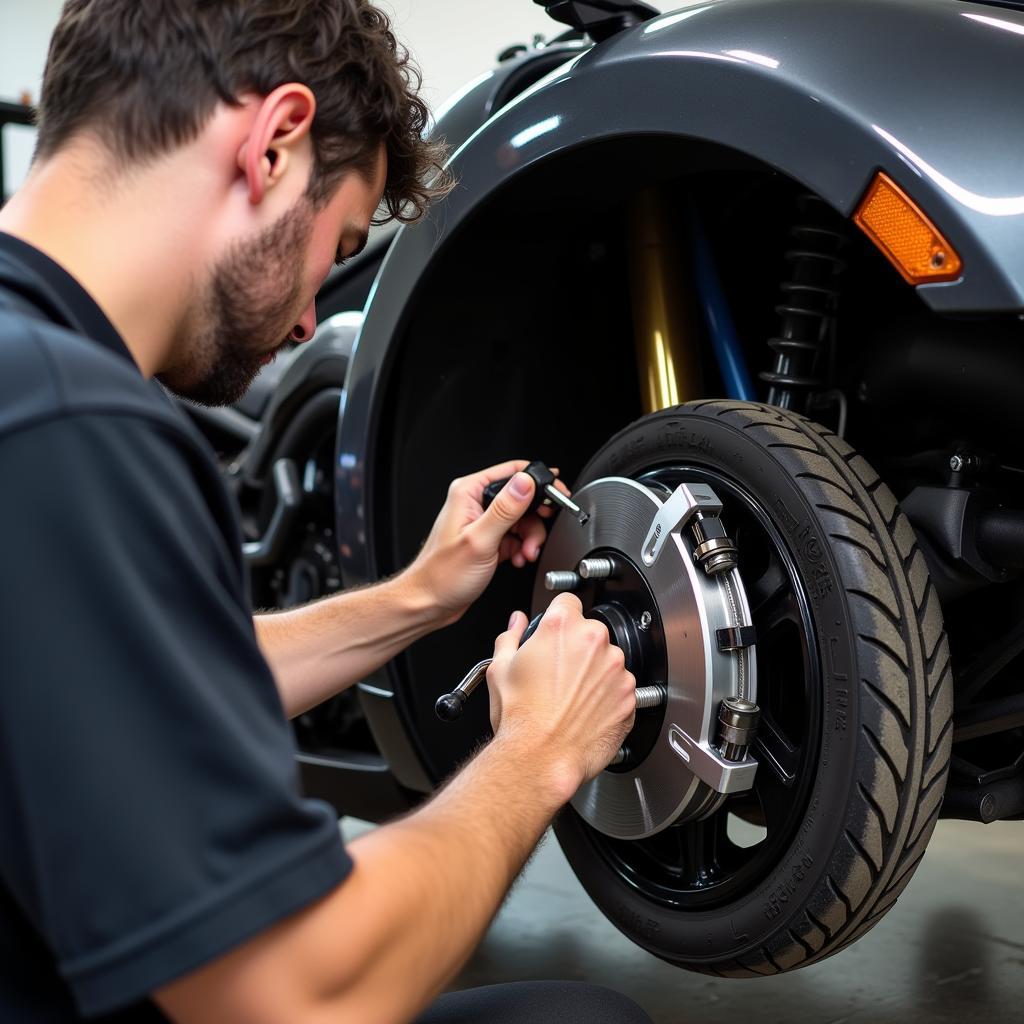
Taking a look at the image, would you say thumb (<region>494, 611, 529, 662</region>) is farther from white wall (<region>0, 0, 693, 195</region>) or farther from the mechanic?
white wall (<region>0, 0, 693, 195</region>)

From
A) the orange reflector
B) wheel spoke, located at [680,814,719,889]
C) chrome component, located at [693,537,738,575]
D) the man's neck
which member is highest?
the orange reflector

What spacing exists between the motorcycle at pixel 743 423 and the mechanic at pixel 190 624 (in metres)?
0.15

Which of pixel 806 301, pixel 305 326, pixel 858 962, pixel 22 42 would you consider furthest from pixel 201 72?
pixel 22 42

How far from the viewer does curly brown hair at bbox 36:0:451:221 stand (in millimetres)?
790

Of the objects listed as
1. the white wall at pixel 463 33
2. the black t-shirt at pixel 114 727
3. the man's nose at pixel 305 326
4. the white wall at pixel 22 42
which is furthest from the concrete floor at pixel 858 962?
the white wall at pixel 22 42

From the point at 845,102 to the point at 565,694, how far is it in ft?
1.58

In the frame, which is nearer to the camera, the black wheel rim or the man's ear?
the man's ear

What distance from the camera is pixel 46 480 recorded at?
0.56m

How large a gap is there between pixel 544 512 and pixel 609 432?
0.83 feet

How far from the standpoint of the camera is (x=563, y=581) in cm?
117

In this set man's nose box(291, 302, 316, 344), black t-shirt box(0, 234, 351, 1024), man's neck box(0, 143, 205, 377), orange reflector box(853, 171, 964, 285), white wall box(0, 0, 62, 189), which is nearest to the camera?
black t-shirt box(0, 234, 351, 1024)

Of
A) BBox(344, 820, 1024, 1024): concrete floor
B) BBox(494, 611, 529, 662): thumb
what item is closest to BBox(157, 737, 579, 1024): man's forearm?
BBox(494, 611, 529, 662): thumb

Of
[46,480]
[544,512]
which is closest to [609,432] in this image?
[544,512]

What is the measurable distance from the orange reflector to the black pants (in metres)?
0.59
